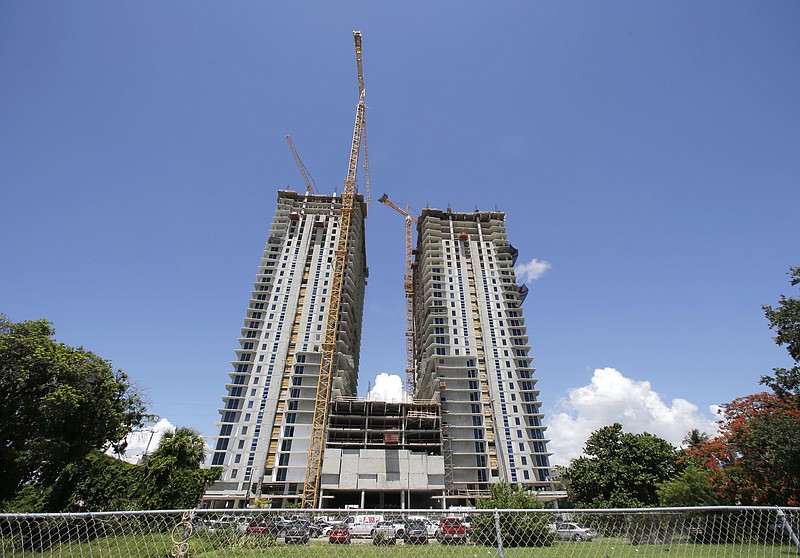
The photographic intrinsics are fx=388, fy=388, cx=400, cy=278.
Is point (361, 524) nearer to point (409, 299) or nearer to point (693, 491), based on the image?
point (693, 491)

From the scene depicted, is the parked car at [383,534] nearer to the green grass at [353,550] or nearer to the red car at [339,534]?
the green grass at [353,550]

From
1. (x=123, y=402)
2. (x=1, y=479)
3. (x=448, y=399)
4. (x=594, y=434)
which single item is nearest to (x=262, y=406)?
(x=448, y=399)

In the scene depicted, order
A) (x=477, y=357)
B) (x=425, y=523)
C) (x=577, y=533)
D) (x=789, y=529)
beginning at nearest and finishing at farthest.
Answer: (x=789, y=529)
(x=425, y=523)
(x=577, y=533)
(x=477, y=357)

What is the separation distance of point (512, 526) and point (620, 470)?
41240mm

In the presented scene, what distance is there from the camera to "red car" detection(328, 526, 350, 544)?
9.78 meters

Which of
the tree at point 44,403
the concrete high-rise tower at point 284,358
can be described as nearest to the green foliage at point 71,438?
the tree at point 44,403

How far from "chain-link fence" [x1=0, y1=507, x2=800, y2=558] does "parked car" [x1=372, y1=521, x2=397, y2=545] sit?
3 cm

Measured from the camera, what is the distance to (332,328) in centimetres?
7112

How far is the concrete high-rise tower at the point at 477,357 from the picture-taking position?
65.2m

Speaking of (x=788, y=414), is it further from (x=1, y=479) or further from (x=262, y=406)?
(x=262, y=406)

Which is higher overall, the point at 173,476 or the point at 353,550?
the point at 173,476

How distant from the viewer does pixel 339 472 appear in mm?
58625

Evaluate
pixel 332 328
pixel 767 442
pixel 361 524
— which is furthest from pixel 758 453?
pixel 332 328

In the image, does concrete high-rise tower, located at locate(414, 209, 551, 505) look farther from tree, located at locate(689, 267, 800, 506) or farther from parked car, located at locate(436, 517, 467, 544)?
parked car, located at locate(436, 517, 467, 544)
